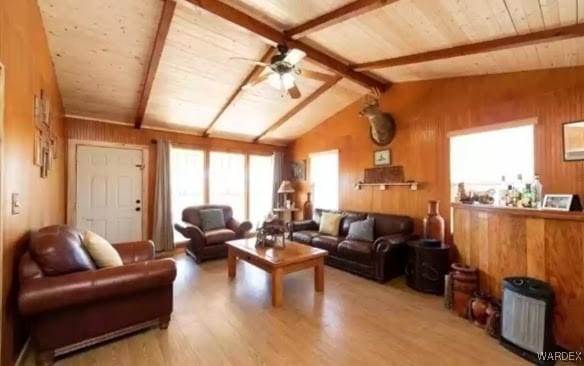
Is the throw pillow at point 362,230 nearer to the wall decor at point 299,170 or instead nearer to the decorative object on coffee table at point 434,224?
the decorative object on coffee table at point 434,224

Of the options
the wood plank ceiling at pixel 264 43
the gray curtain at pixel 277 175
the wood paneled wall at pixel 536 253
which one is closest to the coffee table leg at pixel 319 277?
the wood paneled wall at pixel 536 253

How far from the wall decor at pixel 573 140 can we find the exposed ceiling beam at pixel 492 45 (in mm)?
1005

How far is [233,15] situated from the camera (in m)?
2.89

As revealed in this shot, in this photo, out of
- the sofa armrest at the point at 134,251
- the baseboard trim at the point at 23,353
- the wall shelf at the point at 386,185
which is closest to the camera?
the baseboard trim at the point at 23,353

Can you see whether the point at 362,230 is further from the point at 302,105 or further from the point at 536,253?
the point at 302,105

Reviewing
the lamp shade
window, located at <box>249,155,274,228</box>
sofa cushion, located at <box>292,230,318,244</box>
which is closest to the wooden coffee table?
sofa cushion, located at <box>292,230,318,244</box>

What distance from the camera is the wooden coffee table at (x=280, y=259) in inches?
120

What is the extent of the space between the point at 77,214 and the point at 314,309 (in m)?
4.27

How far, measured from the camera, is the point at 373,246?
3.86m

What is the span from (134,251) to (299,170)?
4.37 metres

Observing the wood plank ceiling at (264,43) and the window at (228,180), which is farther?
the window at (228,180)

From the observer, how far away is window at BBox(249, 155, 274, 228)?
6.75 metres

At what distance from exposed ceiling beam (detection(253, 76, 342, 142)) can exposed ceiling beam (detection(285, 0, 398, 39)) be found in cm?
114

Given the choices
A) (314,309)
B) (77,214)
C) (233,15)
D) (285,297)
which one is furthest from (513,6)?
(77,214)
